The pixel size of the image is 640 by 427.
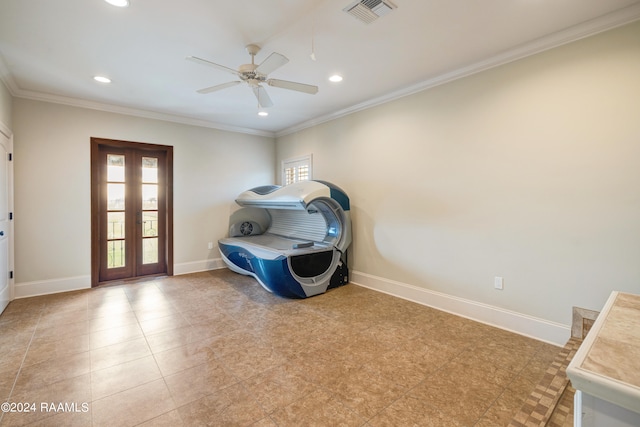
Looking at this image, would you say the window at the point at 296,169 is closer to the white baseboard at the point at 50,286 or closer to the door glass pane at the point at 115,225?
the door glass pane at the point at 115,225

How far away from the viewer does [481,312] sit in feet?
10.00

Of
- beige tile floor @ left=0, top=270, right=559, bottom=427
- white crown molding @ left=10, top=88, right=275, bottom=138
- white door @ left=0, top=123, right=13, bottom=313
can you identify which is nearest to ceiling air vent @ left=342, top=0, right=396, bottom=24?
beige tile floor @ left=0, top=270, right=559, bottom=427

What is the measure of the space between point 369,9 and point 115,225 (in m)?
4.75

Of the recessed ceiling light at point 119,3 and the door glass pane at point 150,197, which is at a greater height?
the recessed ceiling light at point 119,3

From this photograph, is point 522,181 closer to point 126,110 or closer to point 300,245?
point 300,245

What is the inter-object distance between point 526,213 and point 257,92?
296 cm

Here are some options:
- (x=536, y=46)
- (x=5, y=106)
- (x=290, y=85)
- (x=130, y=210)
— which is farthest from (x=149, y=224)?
(x=536, y=46)

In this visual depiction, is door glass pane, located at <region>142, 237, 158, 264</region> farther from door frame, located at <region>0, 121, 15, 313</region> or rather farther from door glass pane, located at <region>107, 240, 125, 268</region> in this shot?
door frame, located at <region>0, 121, 15, 313</region>

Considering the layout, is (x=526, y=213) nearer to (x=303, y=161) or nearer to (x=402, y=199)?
(x=402, y=199)

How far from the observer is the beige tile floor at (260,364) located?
1761 mm

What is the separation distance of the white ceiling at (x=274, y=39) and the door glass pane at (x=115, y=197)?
1.40 m

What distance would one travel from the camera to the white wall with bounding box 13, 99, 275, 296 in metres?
3.79

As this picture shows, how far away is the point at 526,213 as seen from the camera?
2.74m

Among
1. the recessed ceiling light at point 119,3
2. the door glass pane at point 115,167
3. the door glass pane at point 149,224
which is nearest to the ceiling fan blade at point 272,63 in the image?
the recessed ceiling light at point 119,3
